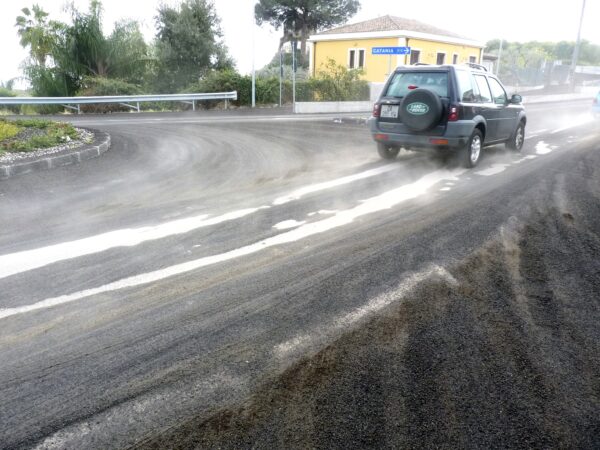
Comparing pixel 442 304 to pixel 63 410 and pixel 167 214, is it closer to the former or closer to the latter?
pixel 63 410

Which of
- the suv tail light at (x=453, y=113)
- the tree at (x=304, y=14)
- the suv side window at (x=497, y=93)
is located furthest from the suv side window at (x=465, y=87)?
the tree at (x=304, y=14)

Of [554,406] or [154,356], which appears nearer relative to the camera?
[554,406]

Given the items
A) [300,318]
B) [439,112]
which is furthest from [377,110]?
[300,318]

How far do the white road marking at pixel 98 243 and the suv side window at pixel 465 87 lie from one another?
4985 millimetres

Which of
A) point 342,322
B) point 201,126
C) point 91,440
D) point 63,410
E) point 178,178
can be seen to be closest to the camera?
point 91,440

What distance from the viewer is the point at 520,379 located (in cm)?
268

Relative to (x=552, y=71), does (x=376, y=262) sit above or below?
below

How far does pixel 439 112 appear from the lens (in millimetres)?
8328

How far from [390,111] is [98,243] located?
6.14 meters

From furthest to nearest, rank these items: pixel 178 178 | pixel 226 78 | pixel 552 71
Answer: pixel 552 71 → pixel 226 78 → pixel 178 178

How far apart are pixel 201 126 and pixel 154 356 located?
14404 mm

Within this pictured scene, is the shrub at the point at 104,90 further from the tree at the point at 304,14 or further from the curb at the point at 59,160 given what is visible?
the tree at the point at 304,14

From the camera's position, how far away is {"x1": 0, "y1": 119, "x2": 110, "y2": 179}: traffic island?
8.30 metres

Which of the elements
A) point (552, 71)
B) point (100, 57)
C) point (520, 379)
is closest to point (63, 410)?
point (520, 379)
